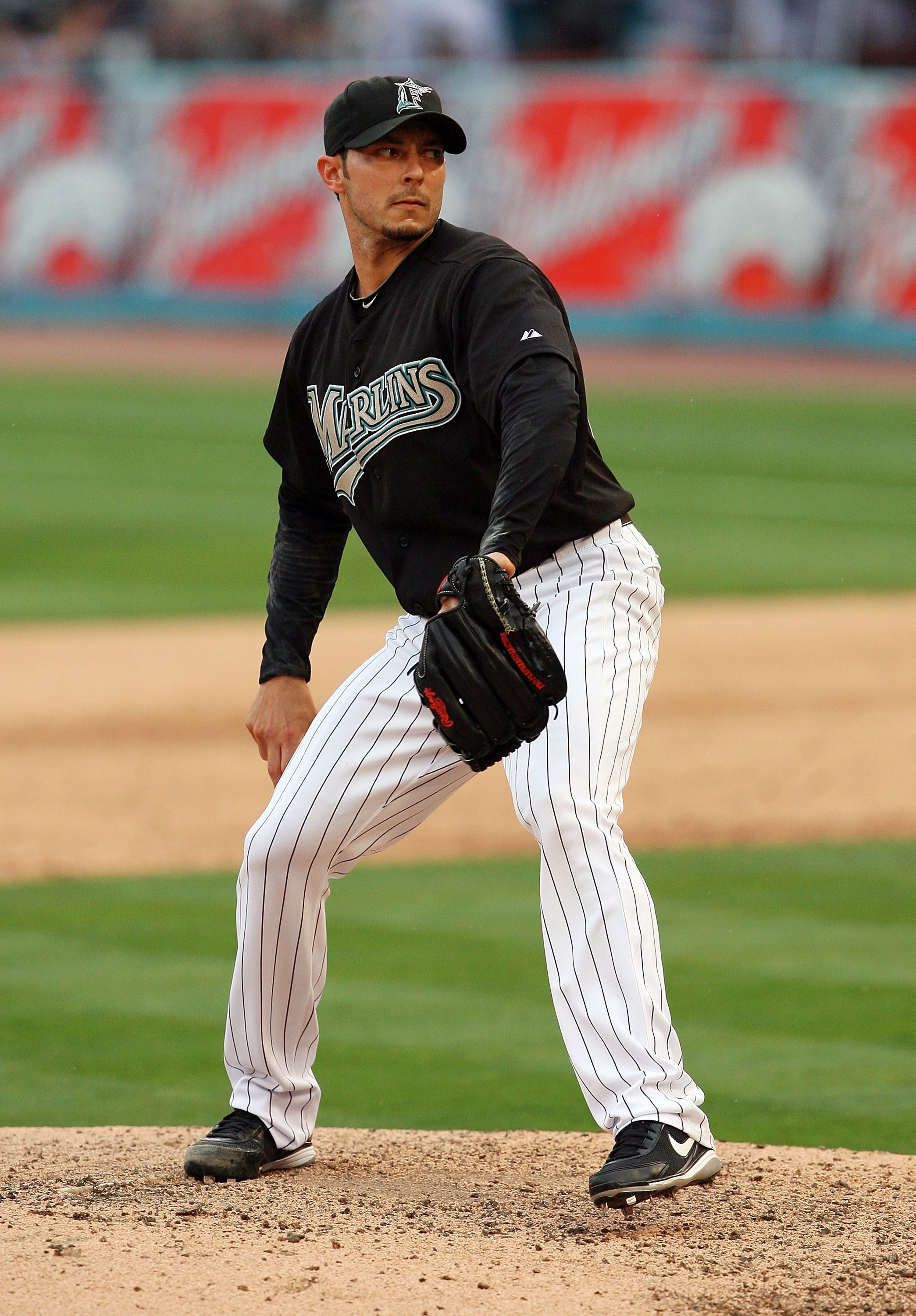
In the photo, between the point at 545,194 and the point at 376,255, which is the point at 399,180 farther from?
the point at 545,194

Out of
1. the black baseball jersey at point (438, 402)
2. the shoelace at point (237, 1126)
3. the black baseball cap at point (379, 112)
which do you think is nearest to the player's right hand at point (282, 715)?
the black baseball jersey at point (438, 402)

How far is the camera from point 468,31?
2430 cm

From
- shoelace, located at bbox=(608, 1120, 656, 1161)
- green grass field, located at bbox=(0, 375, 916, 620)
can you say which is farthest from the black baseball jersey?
green grass field, located at bbox=(0, 375, 916, 620)

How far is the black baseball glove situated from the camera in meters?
3.43

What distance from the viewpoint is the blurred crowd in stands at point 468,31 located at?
2181cm

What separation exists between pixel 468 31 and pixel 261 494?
10395 millimetres

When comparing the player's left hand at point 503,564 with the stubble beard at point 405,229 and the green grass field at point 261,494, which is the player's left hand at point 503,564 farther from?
the green grass field at point 261,494

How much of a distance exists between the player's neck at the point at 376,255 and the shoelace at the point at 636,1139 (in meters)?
1.59

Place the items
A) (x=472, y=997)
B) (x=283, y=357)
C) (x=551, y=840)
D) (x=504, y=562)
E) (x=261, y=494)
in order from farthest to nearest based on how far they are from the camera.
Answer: (x=283, y=357)
(x=261, y=494)
(x=472, y=997)
(x=551, y=840)
(x=504, y=562)

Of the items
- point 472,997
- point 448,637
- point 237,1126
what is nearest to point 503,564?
point 448,637

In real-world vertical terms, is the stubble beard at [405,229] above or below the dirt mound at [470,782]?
above

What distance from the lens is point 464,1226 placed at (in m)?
3.50

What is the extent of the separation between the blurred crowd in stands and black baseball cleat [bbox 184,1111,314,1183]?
1944cm

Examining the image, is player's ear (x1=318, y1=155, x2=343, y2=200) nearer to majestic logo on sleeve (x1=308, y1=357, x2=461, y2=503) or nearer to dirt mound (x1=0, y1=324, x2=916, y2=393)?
majestic logo on sleeve (x1=308, y1=357, x2=461, y2=503)
